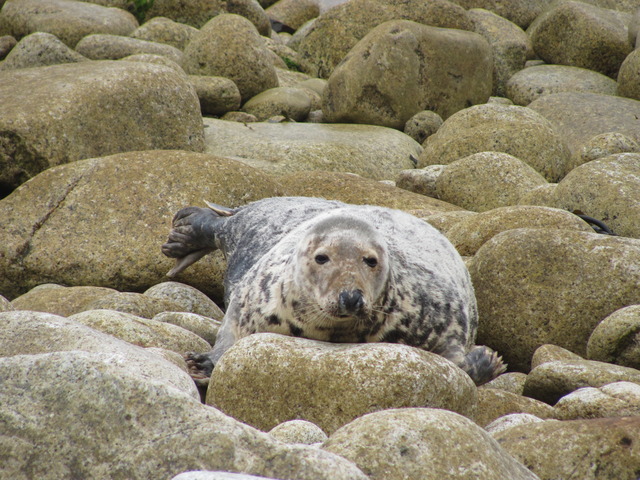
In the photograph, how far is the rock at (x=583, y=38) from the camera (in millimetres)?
17406

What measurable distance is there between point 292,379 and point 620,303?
276cm

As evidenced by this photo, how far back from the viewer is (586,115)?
1398cm

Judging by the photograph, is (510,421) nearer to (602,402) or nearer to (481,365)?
(602,402)

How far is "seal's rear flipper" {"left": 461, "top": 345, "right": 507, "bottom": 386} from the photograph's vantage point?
507cm

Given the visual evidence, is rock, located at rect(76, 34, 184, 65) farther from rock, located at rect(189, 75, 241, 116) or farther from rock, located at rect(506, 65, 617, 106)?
rock, located at rect(506, 65, 617, 106)

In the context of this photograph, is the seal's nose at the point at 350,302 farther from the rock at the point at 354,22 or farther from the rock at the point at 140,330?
the rock at the point at 354,22

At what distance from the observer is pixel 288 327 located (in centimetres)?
469

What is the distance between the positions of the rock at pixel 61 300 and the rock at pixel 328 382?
7.62 feet

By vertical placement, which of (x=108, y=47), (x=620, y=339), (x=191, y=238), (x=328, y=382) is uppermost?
(x=328, y=382)

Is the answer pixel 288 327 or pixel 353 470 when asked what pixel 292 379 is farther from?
pixel 353 470

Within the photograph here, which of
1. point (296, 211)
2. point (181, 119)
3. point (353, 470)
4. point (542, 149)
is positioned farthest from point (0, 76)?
point (353, 470)

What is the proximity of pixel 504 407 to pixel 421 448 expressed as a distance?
5.90 feet

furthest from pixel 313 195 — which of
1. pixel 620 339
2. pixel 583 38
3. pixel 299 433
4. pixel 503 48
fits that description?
pixel 583 38

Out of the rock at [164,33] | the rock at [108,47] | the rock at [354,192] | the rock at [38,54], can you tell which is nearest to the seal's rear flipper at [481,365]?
the rock at [354,192]
